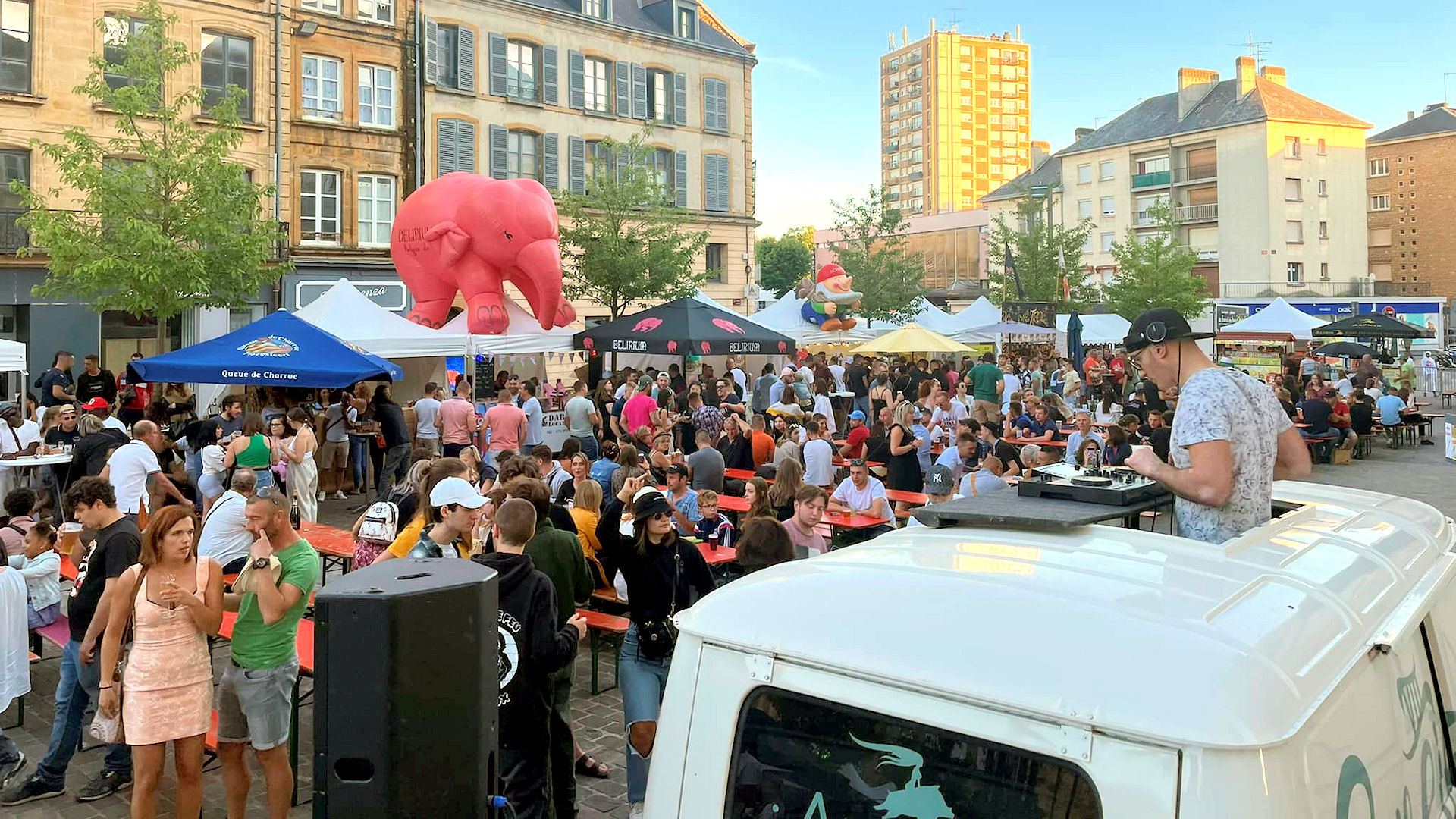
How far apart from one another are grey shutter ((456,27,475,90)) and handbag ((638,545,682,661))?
29.6m

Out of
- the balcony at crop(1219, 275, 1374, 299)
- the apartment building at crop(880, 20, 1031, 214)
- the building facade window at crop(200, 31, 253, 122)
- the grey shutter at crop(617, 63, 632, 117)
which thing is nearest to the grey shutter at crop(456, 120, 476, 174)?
the grey shutter at crop(617, 63, 632, 117)

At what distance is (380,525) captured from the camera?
711 centimetres

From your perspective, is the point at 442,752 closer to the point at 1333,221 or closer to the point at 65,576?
the point at 65,576

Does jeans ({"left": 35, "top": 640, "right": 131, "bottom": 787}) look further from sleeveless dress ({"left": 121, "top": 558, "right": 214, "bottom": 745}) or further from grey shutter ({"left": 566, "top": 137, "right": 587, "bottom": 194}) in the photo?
grey shutter ({"left": 566, "top": 137, "right": 587, "bottom": 194})

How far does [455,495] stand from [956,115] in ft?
433

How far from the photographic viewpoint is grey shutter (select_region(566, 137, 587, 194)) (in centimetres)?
3450

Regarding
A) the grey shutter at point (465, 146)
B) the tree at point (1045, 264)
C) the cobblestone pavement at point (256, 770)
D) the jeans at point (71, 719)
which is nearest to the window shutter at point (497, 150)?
the grey shutter at point (465, 146)

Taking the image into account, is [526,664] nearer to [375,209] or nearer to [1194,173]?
[375,209]

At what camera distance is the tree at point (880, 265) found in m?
33.2

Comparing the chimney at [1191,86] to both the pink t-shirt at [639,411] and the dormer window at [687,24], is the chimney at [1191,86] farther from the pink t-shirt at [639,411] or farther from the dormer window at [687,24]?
the pink t-shirt at [639,411]

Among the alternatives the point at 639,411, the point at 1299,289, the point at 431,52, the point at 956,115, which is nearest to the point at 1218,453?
the point at 639,411

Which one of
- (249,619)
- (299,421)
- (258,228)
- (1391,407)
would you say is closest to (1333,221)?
(1391,407)

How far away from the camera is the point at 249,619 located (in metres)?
4.61

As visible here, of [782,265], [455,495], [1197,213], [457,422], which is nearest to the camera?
[455,495]
